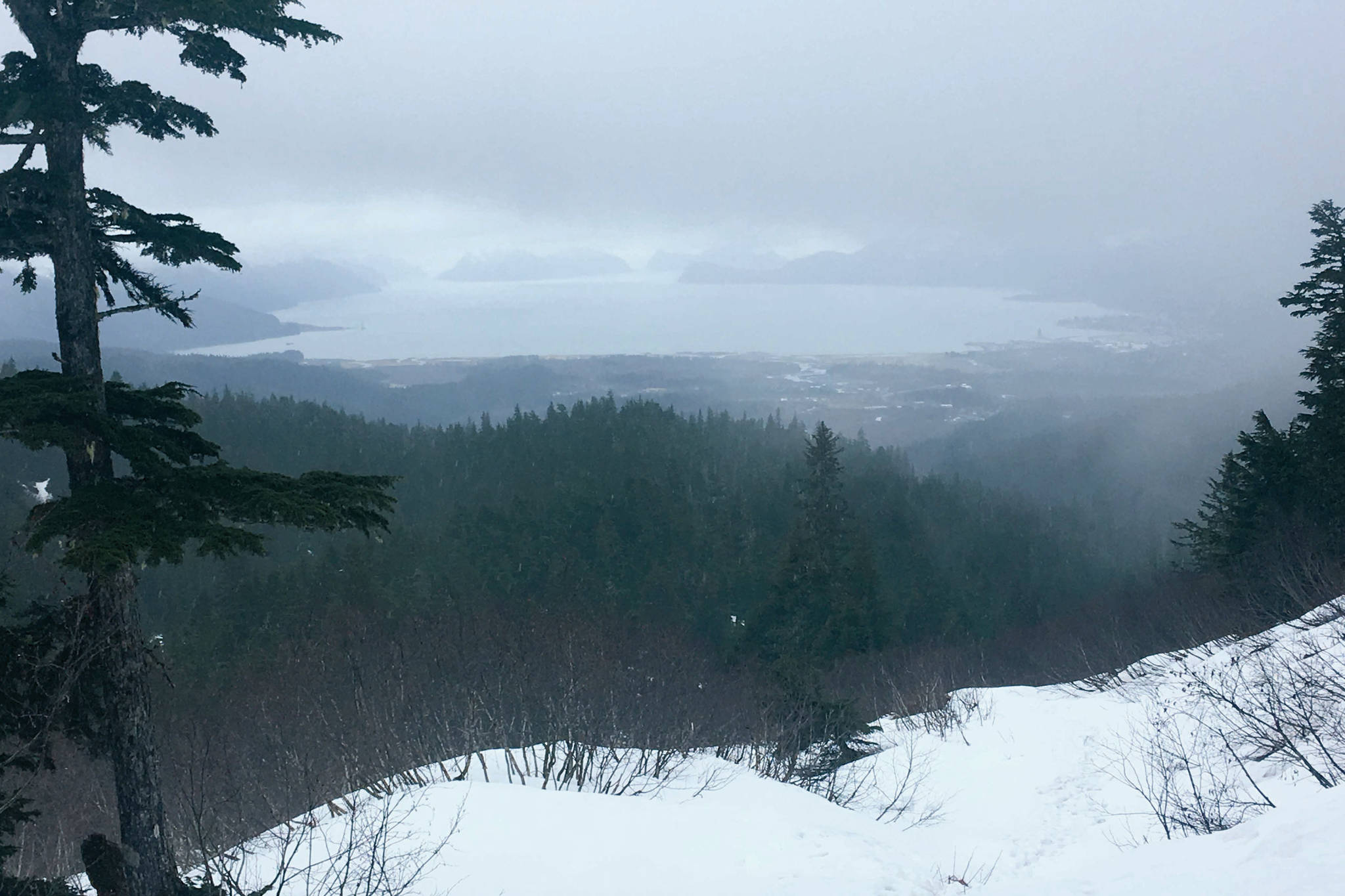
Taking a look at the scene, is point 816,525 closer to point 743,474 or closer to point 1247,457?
point 1247,457

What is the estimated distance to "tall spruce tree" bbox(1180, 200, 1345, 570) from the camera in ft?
85.3

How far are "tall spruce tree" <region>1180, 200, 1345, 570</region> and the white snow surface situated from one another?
13.9m

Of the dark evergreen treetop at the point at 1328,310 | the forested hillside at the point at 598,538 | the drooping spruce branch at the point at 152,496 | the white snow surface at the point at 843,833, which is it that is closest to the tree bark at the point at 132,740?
the drooping spruce branch at the point at 152,496

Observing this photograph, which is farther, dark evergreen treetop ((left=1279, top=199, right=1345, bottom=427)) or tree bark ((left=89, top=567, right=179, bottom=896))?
dark evergreen treetop ((left=1279, top=199, right=1345, bottom=427))

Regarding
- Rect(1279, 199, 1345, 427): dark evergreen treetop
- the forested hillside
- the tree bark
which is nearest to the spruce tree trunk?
the tree bark

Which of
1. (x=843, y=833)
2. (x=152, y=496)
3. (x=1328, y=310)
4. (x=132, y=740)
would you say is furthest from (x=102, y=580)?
(x=1328, y=310)

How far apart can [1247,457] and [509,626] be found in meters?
30.0

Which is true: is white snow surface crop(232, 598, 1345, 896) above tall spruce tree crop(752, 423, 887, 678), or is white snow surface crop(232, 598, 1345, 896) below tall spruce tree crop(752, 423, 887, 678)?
above

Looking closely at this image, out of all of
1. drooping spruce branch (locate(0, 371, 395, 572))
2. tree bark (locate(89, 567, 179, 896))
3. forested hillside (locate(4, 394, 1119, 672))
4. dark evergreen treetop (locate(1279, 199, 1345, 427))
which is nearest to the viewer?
drooping spruce branch (locate(0, 371, 395, 572))

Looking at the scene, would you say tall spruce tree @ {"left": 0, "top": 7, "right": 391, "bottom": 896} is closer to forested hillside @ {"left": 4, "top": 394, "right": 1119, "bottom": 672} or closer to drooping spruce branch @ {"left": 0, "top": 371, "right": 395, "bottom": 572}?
→ drooping spruce branch @ {"left": 0, "top": 371, "right": 395, "bottom": 572}

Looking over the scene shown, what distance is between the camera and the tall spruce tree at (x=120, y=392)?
605 cm

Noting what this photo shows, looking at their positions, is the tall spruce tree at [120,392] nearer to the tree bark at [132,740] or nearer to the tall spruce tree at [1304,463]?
the tree bark at [132,740]

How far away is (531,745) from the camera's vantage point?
13.7m

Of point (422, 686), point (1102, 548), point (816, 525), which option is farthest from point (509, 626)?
point (1102, 548)
